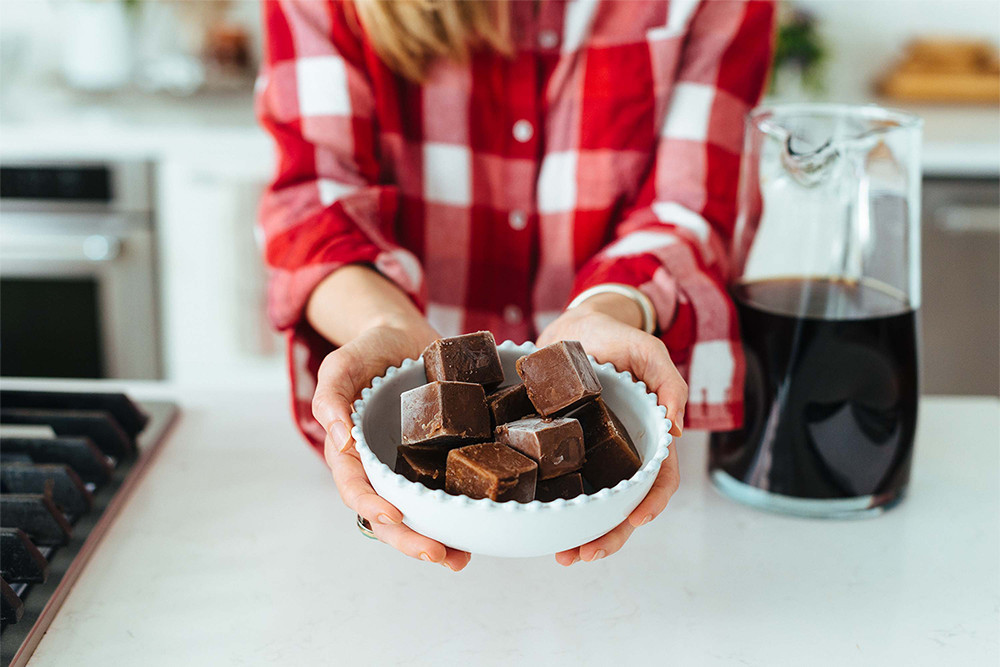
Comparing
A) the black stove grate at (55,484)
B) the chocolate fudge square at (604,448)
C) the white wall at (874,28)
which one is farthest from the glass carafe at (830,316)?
the white wall at (874,28)

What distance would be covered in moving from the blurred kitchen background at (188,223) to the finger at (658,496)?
1803mm

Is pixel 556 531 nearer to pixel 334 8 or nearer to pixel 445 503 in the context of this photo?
pixel 445 503

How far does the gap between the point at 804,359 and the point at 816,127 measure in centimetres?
25

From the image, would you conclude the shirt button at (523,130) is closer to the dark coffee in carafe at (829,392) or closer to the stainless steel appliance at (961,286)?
the dark coffee in carafe at (829,392)

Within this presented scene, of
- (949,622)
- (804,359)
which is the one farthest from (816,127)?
(949,622)

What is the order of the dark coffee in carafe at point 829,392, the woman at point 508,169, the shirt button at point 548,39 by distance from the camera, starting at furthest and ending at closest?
1. the shirt button at point 548,39
2. the woman at point 508,169
3. the dark coffee in carafe at point 829,392

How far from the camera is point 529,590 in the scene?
2.50 feet

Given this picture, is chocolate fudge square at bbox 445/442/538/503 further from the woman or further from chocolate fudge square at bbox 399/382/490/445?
the woman

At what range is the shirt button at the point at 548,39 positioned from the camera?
1112 millimetres

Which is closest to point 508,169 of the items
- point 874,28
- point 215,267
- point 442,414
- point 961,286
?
point 442,414

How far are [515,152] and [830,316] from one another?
0.49m

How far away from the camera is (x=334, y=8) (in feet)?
3.45

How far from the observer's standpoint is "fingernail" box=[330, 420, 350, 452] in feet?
2.16

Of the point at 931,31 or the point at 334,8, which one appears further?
the point at 931,31
